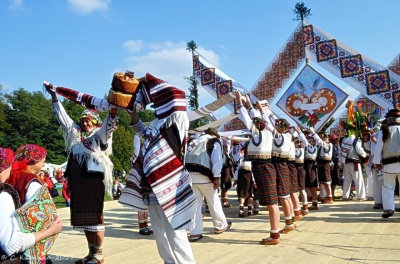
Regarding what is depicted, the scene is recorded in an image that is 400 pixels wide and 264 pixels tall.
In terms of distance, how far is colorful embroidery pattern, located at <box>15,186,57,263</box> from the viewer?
2146 millimetres

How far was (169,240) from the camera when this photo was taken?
2744 millimetres

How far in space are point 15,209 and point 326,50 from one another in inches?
611

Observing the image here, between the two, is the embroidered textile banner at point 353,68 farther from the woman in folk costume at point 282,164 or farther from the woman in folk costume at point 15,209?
the woman in folk costume at point 15,209

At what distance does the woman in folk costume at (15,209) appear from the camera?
2.05 meters

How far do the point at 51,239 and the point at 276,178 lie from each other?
3.40m

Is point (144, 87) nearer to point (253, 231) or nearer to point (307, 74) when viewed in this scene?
point (253, 231)

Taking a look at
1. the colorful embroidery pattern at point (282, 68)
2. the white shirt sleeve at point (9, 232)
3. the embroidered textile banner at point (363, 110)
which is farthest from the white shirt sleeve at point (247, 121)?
the colorful embroidery pattern at point (282, 68)

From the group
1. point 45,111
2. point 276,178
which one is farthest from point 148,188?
point 45,111

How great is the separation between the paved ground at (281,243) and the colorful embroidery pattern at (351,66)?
946 centimetres

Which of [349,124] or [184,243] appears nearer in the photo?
[184,243]

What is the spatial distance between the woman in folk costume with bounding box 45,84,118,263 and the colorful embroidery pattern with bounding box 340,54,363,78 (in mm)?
13311

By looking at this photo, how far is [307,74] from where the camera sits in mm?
16469

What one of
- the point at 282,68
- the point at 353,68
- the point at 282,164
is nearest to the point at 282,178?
the point at 282,164

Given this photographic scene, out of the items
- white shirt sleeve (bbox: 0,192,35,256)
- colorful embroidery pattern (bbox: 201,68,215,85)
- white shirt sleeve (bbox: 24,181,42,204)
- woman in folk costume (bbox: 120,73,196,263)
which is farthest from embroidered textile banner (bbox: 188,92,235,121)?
colorful embroidery pattern (bbox: 201,68,215,85)
